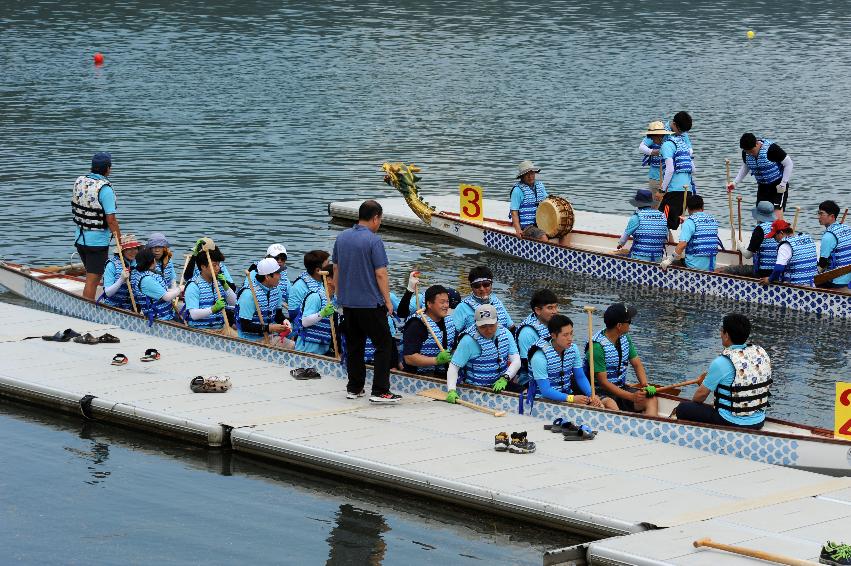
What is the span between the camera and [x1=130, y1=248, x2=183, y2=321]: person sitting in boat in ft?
67.8

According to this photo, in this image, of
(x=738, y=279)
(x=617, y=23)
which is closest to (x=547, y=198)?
(x=738, y=279)

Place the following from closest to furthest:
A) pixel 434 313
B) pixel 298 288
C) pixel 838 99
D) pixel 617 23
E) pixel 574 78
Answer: pixel 434 313, pixel 298 288, pixel 838 99, pixel 574 78, pixel 617 23

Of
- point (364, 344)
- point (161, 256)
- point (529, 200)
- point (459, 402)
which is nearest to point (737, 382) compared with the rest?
point (459, 402)

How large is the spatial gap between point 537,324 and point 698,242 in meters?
8.61

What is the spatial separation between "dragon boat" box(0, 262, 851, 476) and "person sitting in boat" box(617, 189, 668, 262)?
8427 mm

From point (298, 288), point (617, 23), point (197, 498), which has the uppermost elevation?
point (617, 23)

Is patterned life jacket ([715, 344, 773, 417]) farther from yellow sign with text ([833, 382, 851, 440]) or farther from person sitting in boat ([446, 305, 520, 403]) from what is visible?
person sitting in boat ([446, 305, 520, 403])

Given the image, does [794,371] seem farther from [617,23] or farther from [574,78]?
[617,23]

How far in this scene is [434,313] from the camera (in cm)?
1736

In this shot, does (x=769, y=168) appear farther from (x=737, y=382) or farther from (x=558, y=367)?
(x=737, y=382)

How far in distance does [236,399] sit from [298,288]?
2.00 meters

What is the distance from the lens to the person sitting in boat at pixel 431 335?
56.7 feet

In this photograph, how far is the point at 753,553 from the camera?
12.4 metres

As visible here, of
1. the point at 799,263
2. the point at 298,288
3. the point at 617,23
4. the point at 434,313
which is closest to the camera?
the point at 434,313
